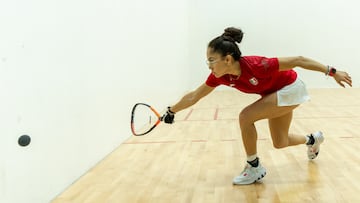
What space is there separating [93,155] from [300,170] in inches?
40.9

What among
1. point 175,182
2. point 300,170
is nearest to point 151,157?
point 175,182

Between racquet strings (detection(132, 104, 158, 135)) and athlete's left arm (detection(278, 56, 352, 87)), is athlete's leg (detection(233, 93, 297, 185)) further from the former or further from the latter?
racquet strings (detection(132, 104, 158, 135))

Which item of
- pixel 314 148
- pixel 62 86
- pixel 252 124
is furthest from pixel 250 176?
pixel 62 86

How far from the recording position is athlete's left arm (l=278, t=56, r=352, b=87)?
69.0 inches

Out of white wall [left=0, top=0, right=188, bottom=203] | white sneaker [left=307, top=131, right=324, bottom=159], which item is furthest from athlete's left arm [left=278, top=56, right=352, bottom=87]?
white wall [left=0, top=0, right=188, bottom=203]

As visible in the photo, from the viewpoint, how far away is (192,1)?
277 inches

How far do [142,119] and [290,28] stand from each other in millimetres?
3989

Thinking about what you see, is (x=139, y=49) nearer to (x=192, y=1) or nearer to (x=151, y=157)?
(x=151, y=157)

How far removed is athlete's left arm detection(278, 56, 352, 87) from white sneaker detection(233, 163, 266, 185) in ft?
1.49

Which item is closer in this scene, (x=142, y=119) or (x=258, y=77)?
(x=258, y=77)

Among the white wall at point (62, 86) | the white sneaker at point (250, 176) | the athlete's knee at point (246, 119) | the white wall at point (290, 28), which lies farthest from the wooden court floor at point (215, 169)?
the white wall at point (290, 28)

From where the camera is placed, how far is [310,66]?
5.82 feet

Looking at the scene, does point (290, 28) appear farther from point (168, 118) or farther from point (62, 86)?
point (62, 86)

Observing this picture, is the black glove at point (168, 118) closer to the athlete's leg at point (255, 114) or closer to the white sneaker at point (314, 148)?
the athlete's leg at point (255, 114)
